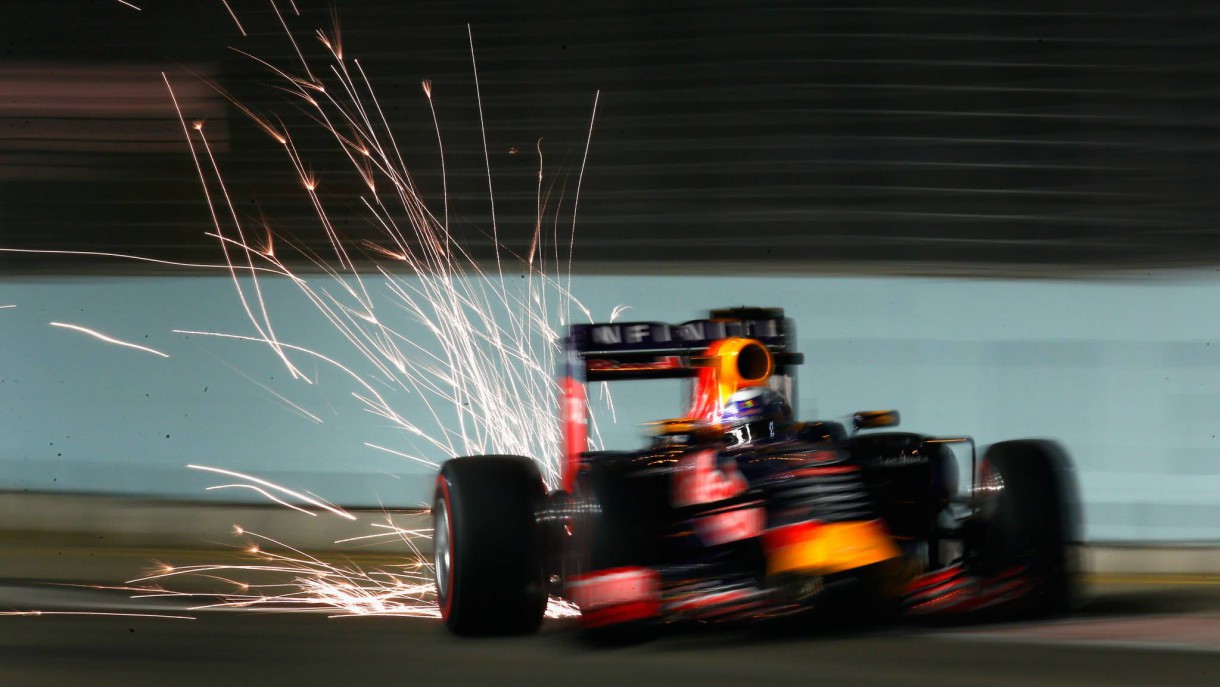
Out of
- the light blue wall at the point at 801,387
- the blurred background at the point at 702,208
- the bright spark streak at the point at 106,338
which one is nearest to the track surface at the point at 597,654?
the light blue wall at the point at 801,387

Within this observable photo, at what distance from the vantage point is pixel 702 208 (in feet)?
31.6

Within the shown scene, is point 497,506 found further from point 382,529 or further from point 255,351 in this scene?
point 255,351

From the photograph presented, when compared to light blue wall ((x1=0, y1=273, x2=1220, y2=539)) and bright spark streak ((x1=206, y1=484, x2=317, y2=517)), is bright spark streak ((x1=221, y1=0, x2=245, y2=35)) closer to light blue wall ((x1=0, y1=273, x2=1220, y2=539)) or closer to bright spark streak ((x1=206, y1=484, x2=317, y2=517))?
light blue wall ((x1=0, y1=273, x2=1220, y2=539))

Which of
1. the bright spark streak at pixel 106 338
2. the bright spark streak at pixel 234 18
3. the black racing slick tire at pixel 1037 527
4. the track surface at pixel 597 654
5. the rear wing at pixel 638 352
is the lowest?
the track surface at pixel 597 654

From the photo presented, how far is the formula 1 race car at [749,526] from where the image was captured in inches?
225

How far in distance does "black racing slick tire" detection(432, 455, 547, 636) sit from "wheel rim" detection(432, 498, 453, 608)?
0.54 ft

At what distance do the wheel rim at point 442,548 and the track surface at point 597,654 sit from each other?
20 cm

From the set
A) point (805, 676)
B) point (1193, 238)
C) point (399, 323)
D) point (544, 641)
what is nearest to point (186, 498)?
point (399, 323)

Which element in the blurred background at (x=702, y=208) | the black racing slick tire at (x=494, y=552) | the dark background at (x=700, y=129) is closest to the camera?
the black racing slick tire at (x=494, y=552)

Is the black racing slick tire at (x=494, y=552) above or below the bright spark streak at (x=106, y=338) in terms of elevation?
below

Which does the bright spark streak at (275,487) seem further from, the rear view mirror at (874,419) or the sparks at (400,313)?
the rear view mirror at (874,419)

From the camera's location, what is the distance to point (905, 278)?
30.1 ft

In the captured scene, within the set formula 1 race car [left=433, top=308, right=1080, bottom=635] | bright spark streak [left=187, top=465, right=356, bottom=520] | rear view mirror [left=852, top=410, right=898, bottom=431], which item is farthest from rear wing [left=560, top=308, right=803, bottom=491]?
bright spark streak [left=187, top=465, right=356, bottom=520]

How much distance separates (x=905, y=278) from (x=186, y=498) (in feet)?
16.5
